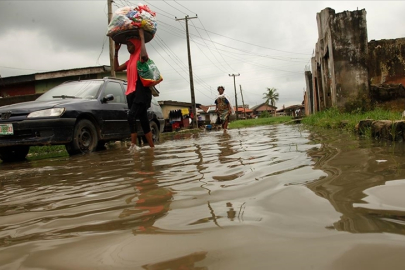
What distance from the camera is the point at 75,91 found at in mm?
5879

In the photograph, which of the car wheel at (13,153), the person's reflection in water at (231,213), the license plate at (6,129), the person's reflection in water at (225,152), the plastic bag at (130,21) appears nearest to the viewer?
the person's reflection in water at (231,213)

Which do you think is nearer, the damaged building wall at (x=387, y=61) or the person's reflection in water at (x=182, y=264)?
the person's reflection in water at (x=182, y=264)

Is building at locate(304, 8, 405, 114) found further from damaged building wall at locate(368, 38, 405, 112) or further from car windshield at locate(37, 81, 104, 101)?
car windshield at locate(37, 81, 104, 101)

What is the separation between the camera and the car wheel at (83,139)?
505 cm

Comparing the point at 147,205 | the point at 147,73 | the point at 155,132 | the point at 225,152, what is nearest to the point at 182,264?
the point at 147,205

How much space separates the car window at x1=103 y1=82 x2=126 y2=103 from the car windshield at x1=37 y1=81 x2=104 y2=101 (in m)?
0.17

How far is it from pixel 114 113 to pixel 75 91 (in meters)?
0.79

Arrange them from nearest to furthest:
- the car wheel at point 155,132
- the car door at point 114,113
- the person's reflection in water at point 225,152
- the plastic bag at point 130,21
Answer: the person's reflection in water at point 225,152 → the plastic bag at point 130,21 → the car door at point 114,113 → the car wheel at point 155,132

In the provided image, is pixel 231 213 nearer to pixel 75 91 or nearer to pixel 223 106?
pixel 75 91

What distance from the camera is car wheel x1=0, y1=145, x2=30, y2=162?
17.2ft

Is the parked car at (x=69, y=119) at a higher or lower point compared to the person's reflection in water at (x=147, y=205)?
higher

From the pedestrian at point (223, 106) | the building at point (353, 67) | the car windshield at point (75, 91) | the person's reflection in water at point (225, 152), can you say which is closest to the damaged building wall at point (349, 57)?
the building at point (353, 67)

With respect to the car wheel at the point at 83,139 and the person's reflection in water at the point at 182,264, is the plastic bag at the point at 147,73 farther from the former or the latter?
the person's reflection in water at the point at 182,264

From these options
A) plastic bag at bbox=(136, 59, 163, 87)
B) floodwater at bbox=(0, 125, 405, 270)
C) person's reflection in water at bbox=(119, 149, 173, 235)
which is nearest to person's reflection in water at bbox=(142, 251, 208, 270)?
floodwater at bbox=(0, 125, 405, 270)
